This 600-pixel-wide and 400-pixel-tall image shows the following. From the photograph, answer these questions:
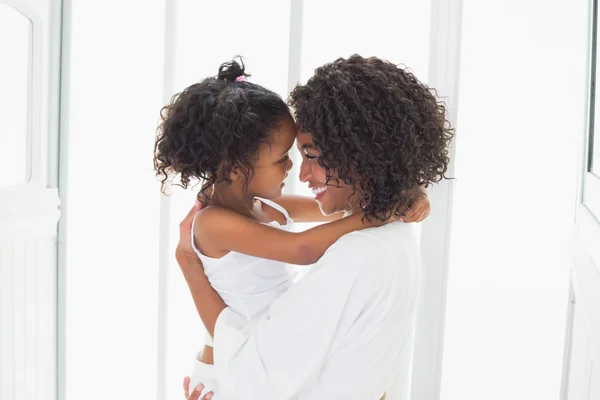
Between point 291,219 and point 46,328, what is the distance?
951mm

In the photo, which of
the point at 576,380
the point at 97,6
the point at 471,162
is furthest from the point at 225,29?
the point at 576,380

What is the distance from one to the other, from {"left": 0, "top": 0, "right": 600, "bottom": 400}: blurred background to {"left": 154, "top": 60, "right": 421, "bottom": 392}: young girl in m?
0.43

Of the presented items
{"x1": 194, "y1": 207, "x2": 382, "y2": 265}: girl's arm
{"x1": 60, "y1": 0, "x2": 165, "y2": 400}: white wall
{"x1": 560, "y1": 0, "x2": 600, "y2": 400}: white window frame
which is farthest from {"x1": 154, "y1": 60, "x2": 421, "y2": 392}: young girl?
{"x1": 60, "y1": 0, "x2": 165, "y2": 400}: white wall

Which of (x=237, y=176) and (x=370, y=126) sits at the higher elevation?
(x=370, y=126)

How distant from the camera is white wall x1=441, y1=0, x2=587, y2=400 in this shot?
1.60 metres

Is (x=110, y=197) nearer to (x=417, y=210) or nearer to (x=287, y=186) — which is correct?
(x=287, y=186)

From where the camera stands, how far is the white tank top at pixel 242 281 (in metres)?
1.40

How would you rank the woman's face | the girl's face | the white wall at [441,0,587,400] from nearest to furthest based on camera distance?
the woman's face
the girl's face
the white wall at [441,0,587,400]

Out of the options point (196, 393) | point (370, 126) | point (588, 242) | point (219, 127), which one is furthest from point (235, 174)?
point (588, 242)

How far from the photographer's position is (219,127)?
4.28 ft

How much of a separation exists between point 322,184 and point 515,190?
0.62 meters

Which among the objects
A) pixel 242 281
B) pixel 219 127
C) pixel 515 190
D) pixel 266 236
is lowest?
pixel 242 281

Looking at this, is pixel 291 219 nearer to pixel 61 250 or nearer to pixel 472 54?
pixel 472 54

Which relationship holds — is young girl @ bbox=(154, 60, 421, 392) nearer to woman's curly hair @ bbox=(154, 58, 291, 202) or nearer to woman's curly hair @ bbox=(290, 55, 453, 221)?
woman's curly hair @ bbox=(154, 58, 291, 202)
